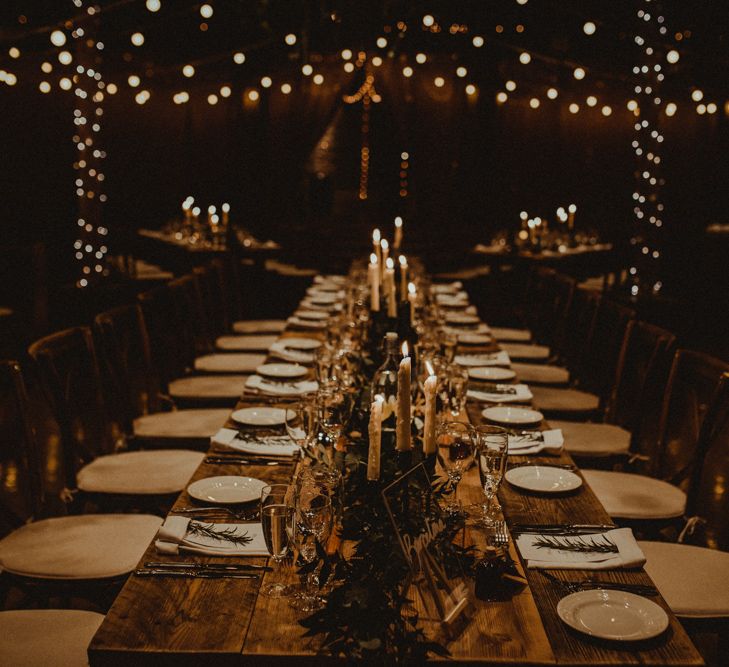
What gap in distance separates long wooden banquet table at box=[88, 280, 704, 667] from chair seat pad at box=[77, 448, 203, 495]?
1197mm

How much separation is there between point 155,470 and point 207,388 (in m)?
1.33

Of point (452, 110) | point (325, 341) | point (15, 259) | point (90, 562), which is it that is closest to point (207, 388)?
point (325, 341)

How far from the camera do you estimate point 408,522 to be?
156 centimetres

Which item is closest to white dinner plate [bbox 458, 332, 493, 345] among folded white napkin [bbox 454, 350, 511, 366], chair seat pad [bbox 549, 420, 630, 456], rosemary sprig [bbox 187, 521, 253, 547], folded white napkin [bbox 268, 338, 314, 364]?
folded white napkin [bbox 454, 350, 511, 366]

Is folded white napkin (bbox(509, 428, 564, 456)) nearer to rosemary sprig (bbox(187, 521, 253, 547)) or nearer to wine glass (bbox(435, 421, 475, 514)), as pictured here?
wine glass (bbox(435, 421, 475, 514))

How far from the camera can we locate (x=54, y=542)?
2.43 metres

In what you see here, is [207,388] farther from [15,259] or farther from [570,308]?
[15,259]

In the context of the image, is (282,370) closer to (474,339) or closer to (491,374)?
(491,374)

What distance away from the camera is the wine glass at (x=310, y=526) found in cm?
158

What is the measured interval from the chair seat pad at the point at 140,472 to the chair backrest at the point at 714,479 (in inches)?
70.7

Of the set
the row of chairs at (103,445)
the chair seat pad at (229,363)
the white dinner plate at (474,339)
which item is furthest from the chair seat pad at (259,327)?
the white dinner plate at (474,339)

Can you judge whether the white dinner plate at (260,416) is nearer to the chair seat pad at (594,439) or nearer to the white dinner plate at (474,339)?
the chair seat pad at (594,439)

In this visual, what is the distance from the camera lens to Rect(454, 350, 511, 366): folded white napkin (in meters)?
3.91

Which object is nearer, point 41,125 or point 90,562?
point 90,562
